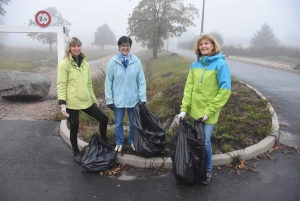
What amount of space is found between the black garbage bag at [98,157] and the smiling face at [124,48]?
3.98 feet

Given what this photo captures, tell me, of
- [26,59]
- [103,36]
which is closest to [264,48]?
[26,59]

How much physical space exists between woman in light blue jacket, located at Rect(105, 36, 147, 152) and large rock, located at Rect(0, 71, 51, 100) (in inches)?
174

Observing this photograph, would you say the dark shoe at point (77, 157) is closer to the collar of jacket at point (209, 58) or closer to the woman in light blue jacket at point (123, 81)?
the woman in light blue jacket at point (123, 81)

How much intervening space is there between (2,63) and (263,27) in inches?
1859

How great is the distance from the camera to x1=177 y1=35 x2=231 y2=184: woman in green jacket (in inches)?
107

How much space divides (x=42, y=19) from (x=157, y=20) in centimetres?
2143

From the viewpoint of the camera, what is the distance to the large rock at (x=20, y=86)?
22.2 ft

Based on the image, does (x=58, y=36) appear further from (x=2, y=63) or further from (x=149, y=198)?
(x=2, y=63)

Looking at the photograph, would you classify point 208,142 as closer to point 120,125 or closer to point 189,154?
point 189,154

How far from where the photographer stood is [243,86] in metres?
7.90

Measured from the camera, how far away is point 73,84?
3.29 m

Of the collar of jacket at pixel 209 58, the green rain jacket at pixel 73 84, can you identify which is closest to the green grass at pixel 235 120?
the green rain jacket at pixel 73 84

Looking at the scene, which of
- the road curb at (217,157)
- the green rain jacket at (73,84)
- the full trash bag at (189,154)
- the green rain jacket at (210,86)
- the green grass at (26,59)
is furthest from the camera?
the green grass at (26,59)

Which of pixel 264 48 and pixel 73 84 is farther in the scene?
pixel 264 48
